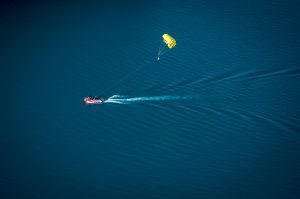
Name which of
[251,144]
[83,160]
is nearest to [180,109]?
[251,144]

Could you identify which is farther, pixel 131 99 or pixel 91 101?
pixel 131 99

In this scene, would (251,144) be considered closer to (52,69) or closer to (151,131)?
(151,131)

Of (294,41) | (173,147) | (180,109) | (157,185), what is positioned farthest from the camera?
(294,41)

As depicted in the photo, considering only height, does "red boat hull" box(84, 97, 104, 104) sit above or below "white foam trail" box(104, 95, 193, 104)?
below

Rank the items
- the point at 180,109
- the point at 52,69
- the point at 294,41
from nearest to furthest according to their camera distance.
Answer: the point at 180,109 < the point at 52,69 < the point at 294,41

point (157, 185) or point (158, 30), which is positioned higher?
point (158, 30)

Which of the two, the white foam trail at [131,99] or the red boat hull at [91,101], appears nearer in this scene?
the red boat hull at [91,101]

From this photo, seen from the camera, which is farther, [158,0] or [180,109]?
[158,0]

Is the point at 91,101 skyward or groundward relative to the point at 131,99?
groundward

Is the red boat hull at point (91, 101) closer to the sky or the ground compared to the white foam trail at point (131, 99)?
closer to the ground

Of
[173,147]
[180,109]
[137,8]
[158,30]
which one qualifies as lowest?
[173,147]

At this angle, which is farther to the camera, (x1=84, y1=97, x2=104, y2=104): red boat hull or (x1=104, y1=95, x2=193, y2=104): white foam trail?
(x1=104, y1=95, x2=193, y2=104): white foam trail
